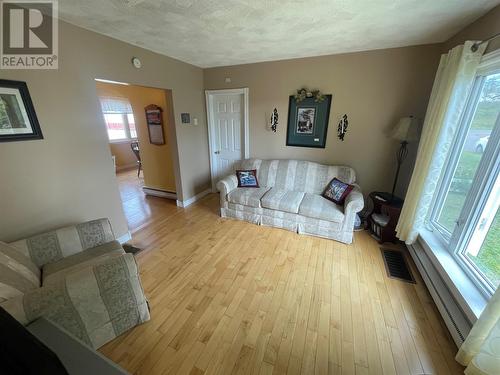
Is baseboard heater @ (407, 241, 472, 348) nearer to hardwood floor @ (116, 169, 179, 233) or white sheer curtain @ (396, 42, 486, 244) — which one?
white sheer curtain @ (396, 42, 486, 244)

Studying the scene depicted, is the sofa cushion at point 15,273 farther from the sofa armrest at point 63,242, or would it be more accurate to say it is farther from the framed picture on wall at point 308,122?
the framed picture on wall at point 308,122

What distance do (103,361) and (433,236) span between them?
115 inches

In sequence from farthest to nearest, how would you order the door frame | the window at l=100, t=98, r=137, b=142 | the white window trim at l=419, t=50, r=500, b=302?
the window at l=100, t=98, r=137, b=142
the door frame
the white window trim at l=419, t=50, r=500, b=302

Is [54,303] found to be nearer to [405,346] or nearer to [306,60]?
[405,346]

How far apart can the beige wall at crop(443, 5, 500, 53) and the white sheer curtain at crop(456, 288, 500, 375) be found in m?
1.86

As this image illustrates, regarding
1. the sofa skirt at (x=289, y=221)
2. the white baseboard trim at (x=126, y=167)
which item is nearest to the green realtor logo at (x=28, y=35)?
the sofa skirt at (x=289, y=221)

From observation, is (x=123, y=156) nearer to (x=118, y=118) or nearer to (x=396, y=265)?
(x=118, y=118)

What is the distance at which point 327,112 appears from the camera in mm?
3088

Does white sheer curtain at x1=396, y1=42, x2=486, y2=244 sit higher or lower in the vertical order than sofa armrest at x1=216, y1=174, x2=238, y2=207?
higher

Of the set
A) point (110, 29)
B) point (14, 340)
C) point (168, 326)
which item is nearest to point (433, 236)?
point (168, 326)

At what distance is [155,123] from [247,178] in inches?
83.0

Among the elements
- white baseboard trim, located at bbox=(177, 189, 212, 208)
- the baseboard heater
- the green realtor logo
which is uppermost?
the green realtor logo

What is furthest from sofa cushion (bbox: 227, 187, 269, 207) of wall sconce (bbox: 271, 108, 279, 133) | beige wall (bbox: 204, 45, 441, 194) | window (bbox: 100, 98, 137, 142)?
window (bbox: 100, 98, 137, 142)

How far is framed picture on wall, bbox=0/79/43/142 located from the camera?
1.58 m
